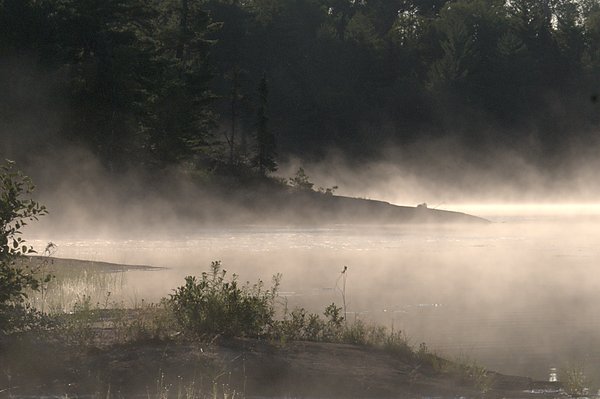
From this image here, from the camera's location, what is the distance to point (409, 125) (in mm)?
122938

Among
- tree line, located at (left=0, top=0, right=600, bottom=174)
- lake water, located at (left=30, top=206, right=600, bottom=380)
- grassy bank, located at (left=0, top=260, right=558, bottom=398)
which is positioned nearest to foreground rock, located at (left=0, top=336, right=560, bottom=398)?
grassy bank, located at (left=0, top=260, right=558, bottom=398)

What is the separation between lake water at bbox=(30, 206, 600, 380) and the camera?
68.3 ft

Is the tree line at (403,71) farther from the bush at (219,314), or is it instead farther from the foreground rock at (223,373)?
the foreground rock at (223,373)

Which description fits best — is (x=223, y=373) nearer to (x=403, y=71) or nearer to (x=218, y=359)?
(x=218, y=359)

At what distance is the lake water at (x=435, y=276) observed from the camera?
20812 mm

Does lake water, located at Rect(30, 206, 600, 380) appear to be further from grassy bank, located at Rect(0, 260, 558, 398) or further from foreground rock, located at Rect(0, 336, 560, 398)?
foreground rock, located at Rect(0, 336, 560, 398)

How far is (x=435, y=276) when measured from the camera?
3412 cm

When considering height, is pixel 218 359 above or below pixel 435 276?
below

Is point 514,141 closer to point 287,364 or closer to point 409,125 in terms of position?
point 409,125

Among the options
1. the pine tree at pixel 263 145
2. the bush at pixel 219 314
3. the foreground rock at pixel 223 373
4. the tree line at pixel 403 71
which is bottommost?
the foreground rock at pixel 223 373

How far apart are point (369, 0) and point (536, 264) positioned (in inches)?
4170

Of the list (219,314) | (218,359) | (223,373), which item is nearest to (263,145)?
(219,314)

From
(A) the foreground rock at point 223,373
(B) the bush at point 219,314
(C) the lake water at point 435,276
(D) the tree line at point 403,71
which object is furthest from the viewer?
(D) the tree line at point 403,71

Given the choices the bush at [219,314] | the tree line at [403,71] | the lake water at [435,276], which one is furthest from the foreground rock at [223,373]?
the tree line at [403,71]
